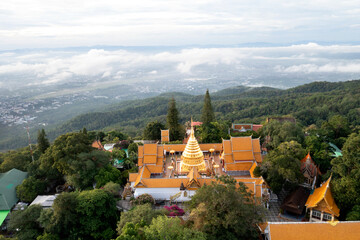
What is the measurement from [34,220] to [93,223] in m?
5.29

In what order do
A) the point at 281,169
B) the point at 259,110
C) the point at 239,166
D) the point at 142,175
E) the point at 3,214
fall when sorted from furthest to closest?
the point at 259,110 → the point at 239,166 → the point at 142,175 → the point at 3,214 → the point at 281,169

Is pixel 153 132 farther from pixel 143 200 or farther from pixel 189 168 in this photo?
pixel 143 200

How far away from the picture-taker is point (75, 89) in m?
148

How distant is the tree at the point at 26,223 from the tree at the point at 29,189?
16.1ft

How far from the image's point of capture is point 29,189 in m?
27.3

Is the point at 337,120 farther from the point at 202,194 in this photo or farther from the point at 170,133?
the point at 202,194

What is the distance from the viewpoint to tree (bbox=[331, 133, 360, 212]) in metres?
20.3

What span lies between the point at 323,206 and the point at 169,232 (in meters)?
13.3

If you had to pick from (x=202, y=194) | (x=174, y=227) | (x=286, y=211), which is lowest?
(x=286, y=211)

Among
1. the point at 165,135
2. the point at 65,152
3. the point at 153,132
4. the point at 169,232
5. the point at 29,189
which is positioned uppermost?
the point at 65,152

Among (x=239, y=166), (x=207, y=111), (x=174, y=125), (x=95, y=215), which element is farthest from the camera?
(x=207, y=111)

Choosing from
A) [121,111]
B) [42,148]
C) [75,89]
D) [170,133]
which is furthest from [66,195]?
[75,89]

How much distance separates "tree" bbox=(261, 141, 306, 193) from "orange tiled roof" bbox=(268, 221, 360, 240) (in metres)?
6.20

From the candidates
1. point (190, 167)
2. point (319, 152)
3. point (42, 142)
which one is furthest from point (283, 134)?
point (42, 142)
